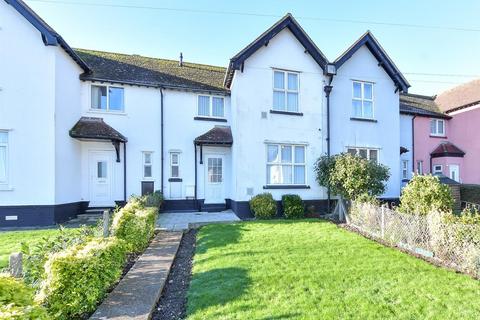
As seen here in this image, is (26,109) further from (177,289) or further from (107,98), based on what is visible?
(177,289)

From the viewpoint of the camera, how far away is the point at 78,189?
13.1 m

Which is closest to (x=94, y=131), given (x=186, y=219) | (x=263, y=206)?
(x=186, y=219)

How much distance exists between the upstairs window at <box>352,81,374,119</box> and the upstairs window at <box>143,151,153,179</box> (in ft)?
36.8

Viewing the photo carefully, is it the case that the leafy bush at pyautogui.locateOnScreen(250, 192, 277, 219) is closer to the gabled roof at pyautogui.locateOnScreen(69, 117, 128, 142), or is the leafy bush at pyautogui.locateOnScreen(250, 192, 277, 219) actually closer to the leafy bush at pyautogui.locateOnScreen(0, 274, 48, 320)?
the gabled roof at pyautogui.locateOnScreen(69, 117, 128, 142)

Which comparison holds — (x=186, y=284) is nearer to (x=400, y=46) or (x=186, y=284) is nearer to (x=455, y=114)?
(x=400, y=46)

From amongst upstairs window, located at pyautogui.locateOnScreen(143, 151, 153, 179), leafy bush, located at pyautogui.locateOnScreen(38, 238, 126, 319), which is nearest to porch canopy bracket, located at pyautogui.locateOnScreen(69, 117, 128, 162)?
upstairs window, located at pyautogui.locateOnScreen(143, 151, 153, 179)

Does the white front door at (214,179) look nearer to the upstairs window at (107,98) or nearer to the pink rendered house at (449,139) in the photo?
the upstairs window at (107,98)

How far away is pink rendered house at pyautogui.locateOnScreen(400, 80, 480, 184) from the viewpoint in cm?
1998

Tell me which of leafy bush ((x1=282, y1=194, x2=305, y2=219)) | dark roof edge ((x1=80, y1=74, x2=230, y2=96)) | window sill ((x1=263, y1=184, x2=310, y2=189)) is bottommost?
leafy bush ((x1=282, y1=194, x2=305, y2=219))

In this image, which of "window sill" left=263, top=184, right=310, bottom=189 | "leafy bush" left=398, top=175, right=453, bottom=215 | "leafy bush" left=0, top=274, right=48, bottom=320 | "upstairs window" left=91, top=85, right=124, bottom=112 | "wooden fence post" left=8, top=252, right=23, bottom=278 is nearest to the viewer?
"leafy bush" left=0, top=274, right=48, bottom=320

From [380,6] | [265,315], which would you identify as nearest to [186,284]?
[265,315]

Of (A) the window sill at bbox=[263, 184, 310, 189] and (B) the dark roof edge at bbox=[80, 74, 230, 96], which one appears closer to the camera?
(A) the window sill at bbox=[263, 184, 310, 189]

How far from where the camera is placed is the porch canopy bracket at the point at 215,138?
46.1 feet

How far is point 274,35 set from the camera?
1334cm
